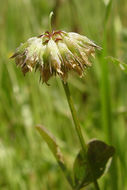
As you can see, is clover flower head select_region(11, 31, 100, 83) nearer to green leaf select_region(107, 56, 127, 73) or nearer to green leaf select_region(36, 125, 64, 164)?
green leaf select_region(107, 56, 127, 73)

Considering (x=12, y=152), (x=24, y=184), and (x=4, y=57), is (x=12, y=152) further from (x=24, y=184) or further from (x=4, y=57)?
(x=4, y=57)

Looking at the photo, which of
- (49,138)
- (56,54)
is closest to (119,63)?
(56,54)

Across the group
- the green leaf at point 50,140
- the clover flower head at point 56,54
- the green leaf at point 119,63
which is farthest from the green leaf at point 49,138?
the green leaf at point 119,63

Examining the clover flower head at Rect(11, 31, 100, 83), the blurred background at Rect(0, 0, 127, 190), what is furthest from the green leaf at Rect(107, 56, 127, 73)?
the blurred background at Rect(0, 0, 127, 190)

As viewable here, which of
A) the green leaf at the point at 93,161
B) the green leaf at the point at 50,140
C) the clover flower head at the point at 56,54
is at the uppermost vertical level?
the clover flower head at the point at 56,54

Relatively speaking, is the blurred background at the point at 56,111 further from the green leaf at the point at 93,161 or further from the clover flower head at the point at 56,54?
the clover flower head at the point at 56,54

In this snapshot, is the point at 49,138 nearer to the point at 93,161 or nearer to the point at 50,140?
the point at 50,140
